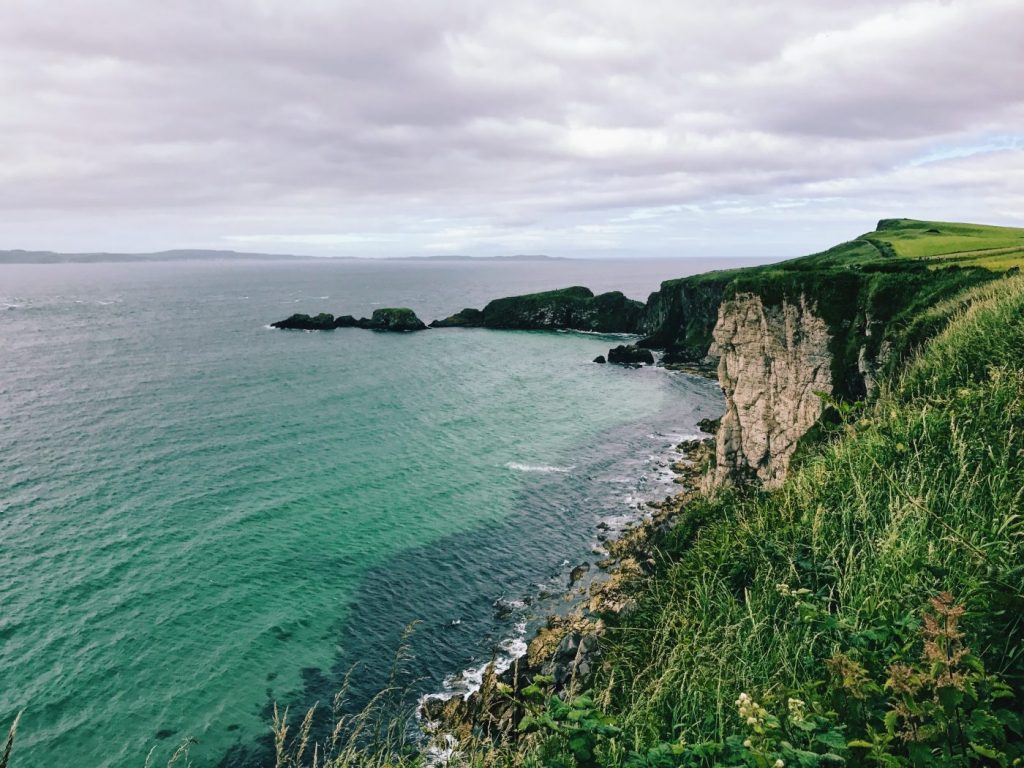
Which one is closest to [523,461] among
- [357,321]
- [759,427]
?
[759,427]

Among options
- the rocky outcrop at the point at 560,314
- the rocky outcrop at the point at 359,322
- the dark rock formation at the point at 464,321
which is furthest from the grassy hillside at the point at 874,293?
the dark rock formation at the point at 464,321

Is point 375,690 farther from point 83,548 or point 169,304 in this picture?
point 169,304

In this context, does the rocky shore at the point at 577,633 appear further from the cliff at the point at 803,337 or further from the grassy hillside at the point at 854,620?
the cliff at the point at 803,337

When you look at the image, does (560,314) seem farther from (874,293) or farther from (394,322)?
(874,293)

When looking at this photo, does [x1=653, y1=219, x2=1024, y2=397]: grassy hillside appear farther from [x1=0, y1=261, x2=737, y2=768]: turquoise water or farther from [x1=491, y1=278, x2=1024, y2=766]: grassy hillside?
[x1=0, y1=261, x2=737, y2=768]: turquoise water

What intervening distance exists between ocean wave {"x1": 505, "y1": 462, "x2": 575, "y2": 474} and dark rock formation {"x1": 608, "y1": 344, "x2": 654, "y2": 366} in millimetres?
49227

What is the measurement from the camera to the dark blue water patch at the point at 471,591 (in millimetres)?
25266

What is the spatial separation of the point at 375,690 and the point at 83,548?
2171 cm

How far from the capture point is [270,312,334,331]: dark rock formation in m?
125

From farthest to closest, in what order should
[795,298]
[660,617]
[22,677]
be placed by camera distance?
[795,298] < [22,677] < [660,617]

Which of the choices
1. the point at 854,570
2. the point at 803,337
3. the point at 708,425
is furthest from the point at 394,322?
the point at 854,570

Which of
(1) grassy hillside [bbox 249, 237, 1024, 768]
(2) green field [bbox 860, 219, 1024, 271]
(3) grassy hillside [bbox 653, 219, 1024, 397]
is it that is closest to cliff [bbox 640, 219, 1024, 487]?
(3) grassy hillside [bbox 653, 219, 1024, 397]

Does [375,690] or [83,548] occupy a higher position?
[83,548]

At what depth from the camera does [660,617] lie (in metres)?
8.02
